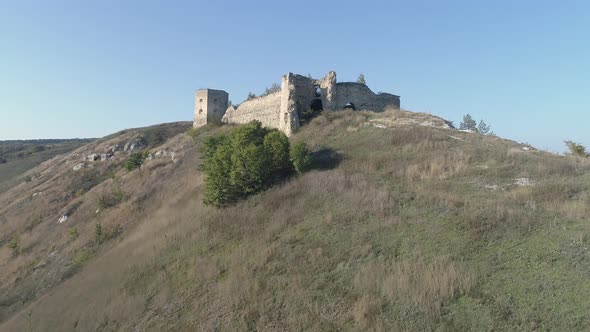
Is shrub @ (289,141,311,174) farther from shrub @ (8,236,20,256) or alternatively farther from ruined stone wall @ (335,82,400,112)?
shrub @ (8,236,20,256)

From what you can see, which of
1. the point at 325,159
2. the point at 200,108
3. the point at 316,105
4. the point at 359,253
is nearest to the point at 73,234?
the point at 325,159

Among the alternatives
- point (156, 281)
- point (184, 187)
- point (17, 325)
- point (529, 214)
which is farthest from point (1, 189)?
point (529, 214)

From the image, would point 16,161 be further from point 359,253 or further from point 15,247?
point 359,253

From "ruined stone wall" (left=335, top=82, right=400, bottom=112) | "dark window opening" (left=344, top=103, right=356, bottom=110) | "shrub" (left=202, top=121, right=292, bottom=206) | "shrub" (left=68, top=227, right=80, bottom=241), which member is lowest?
"shrub" (left=68, top=227, right=80, bottom=241)

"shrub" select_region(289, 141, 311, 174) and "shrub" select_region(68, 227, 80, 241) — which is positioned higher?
"shrub" select_region(289, 141, 311, 174)

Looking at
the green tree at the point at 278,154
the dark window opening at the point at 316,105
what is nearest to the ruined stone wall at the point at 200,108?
the dark window opening at the point at 316,105

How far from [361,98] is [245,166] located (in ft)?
43.9

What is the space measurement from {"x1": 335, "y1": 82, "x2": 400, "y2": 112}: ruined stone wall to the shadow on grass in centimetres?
738

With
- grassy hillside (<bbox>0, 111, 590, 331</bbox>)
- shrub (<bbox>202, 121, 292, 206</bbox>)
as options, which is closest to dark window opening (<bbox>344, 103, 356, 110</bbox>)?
grassy hillside (<bbox>0, 111, 590, 331</bbox>)

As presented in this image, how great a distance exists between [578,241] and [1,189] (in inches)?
2651

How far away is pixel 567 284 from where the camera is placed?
8.70 m

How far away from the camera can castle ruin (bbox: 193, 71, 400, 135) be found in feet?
89.2

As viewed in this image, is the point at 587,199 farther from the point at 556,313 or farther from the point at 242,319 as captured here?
the point at 242,319

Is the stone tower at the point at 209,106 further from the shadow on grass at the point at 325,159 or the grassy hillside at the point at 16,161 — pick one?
the grassy hillside at the point at 16,161
